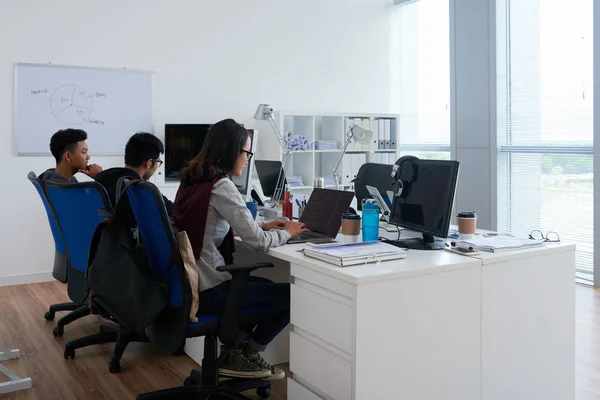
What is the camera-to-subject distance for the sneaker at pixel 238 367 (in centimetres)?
270

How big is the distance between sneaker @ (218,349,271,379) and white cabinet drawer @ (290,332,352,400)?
A: 0.26m

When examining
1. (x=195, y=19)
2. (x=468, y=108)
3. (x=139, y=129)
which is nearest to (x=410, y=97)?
(x=468, y=108)

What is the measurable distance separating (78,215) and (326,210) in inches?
46.8

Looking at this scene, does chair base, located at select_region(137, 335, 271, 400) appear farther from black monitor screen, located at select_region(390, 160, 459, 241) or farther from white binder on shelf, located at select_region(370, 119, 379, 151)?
white binder on shelf, located at select_region(370, 119, 379, 151)

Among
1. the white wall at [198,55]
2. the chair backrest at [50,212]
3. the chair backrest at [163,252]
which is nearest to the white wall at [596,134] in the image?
the white wall at [198,55]

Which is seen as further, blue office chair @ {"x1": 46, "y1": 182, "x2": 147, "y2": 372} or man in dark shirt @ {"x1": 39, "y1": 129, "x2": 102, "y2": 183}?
man in dark shirt @ {"x1": 39, "y1": 129, "x2": 102, "y2": 183}

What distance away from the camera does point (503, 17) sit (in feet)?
19.5

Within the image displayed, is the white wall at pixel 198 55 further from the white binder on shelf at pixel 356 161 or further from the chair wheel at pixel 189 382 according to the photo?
the chair wheel at pixel 189 382

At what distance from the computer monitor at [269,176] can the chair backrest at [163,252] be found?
1714mm

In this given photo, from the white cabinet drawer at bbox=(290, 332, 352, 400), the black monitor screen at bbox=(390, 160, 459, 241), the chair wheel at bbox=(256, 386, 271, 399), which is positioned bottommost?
the chair wheel at bbox=(256, 386, 271, 399)

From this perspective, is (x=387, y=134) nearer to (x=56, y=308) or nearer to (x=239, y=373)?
(x=56, y=308)

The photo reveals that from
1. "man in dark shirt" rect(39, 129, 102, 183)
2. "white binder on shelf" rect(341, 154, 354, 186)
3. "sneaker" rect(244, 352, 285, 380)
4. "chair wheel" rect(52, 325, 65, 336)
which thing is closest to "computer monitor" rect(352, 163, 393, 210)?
"sneaker" rect(244, 352, 285, 380)

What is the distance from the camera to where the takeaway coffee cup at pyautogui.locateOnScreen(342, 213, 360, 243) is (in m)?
2.85

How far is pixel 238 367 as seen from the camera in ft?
8.93
